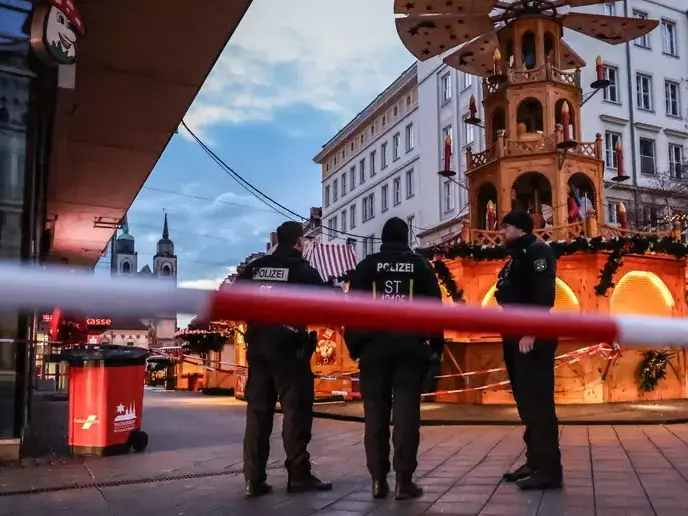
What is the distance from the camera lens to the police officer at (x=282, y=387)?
5.22 m

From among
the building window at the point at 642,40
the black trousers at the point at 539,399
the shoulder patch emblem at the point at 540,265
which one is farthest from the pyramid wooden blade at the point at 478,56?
the building window at the point at 642,40

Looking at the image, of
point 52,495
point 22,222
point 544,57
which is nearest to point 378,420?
point 52,495

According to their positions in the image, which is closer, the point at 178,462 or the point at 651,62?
the point at 178,462

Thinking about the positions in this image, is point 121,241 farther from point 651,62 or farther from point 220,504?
point 220,504

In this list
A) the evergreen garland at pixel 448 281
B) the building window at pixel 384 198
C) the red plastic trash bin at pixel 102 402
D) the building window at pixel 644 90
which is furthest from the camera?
the building window at pixel 384 198

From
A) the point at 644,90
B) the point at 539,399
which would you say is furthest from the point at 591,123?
the point at 539,399

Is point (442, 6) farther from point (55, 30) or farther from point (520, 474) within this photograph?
point (520, 474)

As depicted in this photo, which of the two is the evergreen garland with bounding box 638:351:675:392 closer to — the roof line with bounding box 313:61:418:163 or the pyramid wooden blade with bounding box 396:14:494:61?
the pyramid wooden blade with bounding box 396:14:494:61

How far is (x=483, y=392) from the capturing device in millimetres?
14711

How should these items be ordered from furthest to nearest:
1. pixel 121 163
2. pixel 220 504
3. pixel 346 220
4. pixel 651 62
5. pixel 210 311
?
pixel 346 220 → pixel 651 62 → pixel 121 163 → pixel 220 504 → pixel 210 311

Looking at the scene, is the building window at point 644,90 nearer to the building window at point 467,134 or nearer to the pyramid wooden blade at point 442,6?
the building window at point 467,134

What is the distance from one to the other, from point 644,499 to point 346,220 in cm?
5292

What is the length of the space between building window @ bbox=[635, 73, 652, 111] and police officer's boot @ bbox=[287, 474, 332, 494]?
3641 centimetres

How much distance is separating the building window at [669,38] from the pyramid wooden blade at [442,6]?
2651 cm
